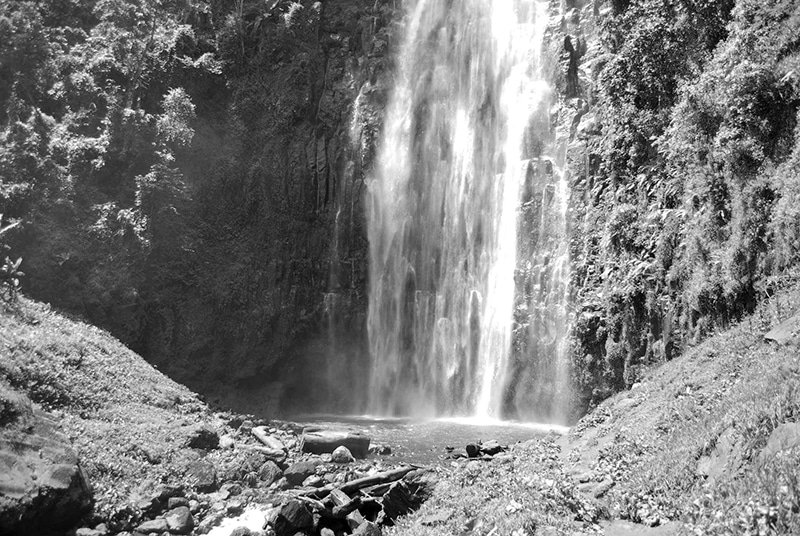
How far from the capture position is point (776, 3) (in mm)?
11344

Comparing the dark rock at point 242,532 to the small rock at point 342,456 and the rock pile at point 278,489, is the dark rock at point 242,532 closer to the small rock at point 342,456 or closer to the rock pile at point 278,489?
the rock pile at point 278,489

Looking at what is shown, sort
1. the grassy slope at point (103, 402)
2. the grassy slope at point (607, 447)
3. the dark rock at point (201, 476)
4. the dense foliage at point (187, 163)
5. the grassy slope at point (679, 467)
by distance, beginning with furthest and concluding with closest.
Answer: the dense foliage at point (187, 163), the dark rock at point (201, 476), the grassy slope at point (103, 402), the grassy slope at point (607, 447), the grassy slope at point (679, 467)

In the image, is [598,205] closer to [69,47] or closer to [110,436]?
[110,436]

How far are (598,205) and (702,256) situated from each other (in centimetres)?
787

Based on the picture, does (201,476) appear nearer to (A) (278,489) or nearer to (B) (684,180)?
(A) (278,489)

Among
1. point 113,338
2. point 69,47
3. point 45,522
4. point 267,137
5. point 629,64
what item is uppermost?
point 69,47

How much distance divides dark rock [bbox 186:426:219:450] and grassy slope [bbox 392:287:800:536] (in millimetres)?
8508

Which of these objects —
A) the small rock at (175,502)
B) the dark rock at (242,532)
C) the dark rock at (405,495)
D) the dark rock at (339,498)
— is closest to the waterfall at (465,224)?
the dark rock at (405,495)

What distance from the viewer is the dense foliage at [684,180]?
1033 centimetres

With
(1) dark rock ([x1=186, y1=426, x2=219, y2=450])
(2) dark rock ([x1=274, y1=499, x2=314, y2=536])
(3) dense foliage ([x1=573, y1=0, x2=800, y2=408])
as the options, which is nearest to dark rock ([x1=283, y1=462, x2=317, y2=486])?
(1) dark rock ([x1=186, y1=426, x2=219, y2=450])

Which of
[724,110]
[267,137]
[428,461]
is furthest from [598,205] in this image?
[267,137]

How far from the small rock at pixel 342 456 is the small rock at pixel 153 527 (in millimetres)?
5477

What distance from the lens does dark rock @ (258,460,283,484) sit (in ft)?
47.1

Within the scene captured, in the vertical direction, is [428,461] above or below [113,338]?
below
